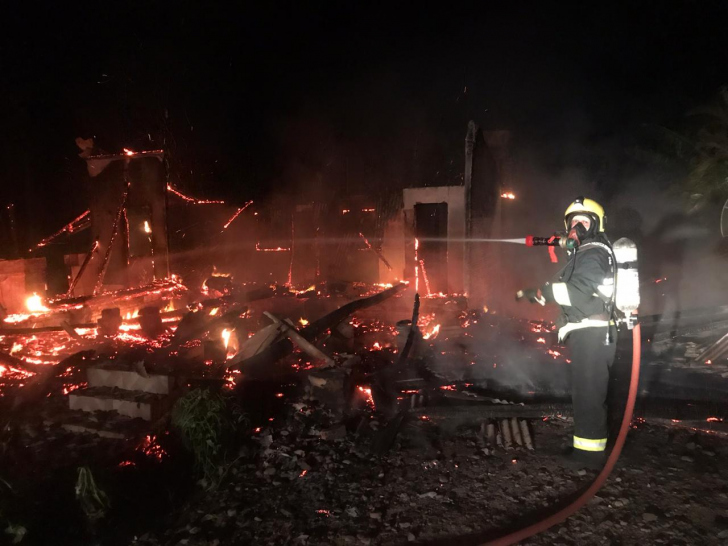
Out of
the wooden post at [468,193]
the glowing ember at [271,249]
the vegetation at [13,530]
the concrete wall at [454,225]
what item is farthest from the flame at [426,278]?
the vegetation at [13,530]

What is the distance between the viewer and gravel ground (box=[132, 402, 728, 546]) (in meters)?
2.95

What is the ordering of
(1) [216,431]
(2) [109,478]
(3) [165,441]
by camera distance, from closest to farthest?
(2) [109,478] → (1) [216,431] → (3) [165,441]

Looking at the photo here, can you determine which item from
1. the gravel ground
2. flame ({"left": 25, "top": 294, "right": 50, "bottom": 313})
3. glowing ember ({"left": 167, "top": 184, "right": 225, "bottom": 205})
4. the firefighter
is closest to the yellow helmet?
the firefighter

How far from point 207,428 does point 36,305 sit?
6.60 meters

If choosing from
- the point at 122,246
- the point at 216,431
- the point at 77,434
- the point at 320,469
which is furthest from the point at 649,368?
the point at 122,246

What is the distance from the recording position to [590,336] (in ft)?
12.4

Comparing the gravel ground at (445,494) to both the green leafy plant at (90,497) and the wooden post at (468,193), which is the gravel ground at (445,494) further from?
the wooden post at (468,193)

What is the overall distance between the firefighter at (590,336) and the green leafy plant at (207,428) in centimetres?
298

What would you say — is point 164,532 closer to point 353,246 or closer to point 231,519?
point 231,519

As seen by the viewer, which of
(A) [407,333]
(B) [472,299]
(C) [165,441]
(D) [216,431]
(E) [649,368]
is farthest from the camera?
(B) [472,299]

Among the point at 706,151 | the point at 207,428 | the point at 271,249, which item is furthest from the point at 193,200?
the point at 706,151

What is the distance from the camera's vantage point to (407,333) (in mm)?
7121

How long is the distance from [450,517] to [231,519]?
155cm

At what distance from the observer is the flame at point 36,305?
834 centimetres
